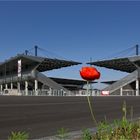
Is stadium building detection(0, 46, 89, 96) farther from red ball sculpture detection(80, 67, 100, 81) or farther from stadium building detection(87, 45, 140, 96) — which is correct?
red ball sculpture detection(80, 67, 100, 81)

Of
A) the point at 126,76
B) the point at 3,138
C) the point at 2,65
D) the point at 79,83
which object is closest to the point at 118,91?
the point at 126,76

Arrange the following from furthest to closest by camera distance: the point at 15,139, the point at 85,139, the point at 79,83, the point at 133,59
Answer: the point at 79,83, the point at 133,59, the point at 85,139, the point at 15,139

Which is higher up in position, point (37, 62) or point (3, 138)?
point (37, 62)

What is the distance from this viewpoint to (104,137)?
5121 millimetres

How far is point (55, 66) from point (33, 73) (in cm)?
707

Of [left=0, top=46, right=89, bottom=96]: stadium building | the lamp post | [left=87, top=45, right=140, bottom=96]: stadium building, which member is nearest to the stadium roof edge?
[left=87, top=45, right=140, bottom=96]: stadium building

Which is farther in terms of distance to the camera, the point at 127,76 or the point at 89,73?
the point at 127,76

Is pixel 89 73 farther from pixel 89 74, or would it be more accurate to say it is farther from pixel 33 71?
pixel 33 71

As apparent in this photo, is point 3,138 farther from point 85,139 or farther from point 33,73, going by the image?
point 33,73

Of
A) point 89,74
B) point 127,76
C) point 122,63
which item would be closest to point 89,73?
point 89,74

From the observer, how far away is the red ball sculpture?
14.9 feet

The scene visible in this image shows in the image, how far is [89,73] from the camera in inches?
181

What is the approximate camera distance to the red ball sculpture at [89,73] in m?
4.54

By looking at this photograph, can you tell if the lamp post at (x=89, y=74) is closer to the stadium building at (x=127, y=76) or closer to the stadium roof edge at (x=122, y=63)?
the stadium building at (x=127, y=76)
